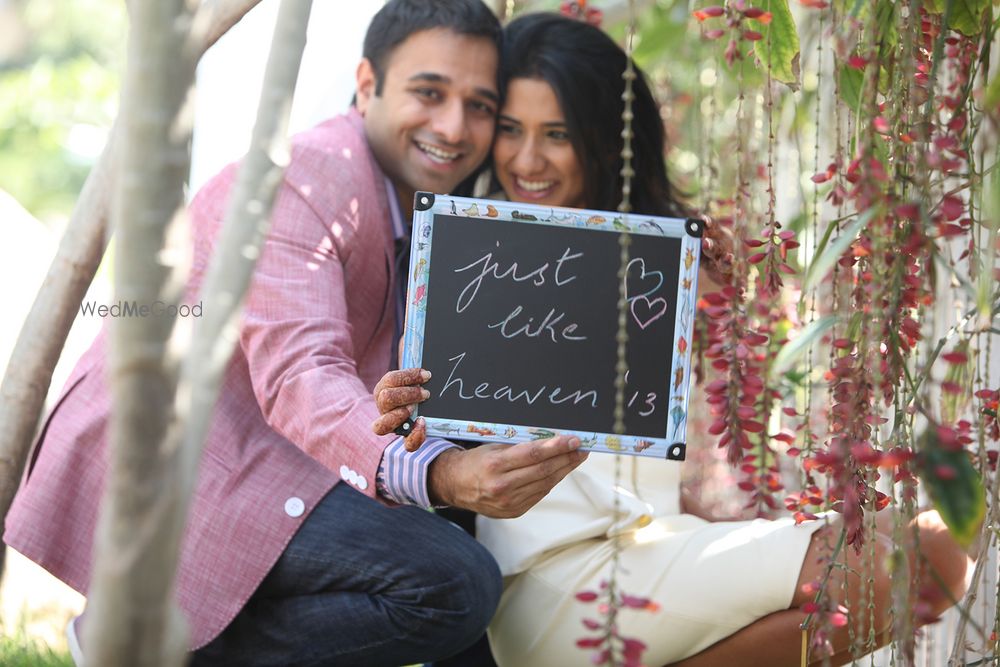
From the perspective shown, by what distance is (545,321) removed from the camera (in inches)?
58.2

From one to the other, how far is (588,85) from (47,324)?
105 cm

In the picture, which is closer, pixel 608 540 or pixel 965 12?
pixel 965 12

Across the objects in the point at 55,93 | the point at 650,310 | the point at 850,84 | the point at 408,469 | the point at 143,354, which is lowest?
the point at 408,469

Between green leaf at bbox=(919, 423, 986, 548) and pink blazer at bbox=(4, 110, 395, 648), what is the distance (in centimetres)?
84

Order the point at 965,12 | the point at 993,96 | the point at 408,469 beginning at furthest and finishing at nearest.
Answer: the point at 408,469 → the point at 965,12 → the point at 993,96

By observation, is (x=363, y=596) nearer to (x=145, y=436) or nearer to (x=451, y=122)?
(x=451, y=122)

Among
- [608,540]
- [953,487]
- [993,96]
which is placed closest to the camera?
[953,487]

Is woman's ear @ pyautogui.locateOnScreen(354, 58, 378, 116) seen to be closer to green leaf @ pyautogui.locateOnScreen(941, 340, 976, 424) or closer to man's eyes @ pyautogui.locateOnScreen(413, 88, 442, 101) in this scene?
man's eyes @ pyautogui.locateOnScreen(413, 88, 442, 101)

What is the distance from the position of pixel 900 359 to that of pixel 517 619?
37.2 inches

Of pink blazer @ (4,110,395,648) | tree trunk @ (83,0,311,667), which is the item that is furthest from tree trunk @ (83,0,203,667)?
pink blazer @ (4,110,395,648)

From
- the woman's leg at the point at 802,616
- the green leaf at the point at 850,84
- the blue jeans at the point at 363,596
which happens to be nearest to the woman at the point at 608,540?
the woman's leg at the point at 802,616

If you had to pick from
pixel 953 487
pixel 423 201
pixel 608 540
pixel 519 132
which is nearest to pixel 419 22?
pixel 519 132

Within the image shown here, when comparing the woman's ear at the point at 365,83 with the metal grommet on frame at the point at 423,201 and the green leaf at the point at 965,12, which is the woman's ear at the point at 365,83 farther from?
the green leaf at the point at 965,12

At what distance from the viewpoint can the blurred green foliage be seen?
7863 mm
